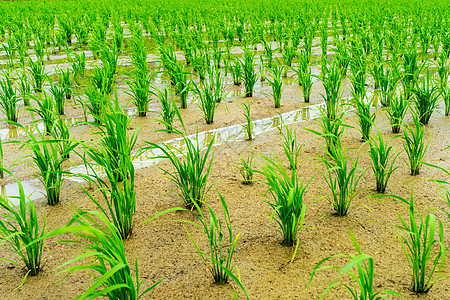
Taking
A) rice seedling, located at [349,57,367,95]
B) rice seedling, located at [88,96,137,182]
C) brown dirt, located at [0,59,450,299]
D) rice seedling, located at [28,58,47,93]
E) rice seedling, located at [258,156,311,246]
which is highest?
rice seedling, located at [28,58,47,93]

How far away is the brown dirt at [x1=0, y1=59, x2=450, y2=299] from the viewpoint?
179 centimetres

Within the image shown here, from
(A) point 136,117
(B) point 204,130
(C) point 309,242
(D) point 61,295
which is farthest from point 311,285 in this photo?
(A) point 136,117

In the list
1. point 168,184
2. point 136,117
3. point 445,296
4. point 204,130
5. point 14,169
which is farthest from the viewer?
point 136,117

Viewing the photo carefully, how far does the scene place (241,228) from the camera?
222 cm

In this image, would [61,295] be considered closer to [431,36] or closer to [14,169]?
[14,169]

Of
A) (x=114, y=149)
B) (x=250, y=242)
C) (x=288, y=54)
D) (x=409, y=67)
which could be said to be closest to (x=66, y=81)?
(x=114, y=149)

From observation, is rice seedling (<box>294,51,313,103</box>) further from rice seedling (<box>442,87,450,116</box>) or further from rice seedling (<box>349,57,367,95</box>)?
rice seedling (<box>442,87,450,116</box>)

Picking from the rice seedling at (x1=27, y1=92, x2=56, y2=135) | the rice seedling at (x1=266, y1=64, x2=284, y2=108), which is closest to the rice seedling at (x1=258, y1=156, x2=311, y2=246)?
the rice seedling at (x1=27, y1=92, x2=56, y2=135)

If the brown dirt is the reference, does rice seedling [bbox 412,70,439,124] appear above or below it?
above

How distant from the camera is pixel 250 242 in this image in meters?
2.10

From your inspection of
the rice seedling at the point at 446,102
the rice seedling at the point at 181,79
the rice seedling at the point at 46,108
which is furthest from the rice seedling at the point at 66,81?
the rice seedling at the point at 446,102

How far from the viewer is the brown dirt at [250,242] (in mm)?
1789

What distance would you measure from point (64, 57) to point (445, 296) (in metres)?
6.41

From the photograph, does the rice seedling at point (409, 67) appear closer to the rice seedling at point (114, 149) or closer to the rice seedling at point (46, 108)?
the rice seedling at point (114, 149)
